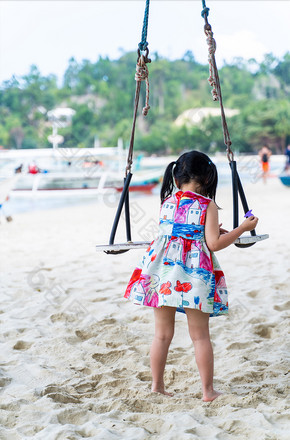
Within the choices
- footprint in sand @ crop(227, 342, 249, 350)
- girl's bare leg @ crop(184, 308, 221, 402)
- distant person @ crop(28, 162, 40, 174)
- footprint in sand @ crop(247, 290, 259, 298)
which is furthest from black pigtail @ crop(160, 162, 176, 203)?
distant person @ crop(28, 162, 40, 174)

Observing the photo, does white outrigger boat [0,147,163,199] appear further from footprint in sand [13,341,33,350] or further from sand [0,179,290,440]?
footprint in sand [13,341,33,350]

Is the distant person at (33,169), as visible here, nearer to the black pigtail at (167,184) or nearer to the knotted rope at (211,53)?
the knotted rope at (211,53)

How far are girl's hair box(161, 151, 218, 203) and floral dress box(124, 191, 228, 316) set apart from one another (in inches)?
1.5

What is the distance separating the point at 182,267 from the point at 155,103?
41.3 m

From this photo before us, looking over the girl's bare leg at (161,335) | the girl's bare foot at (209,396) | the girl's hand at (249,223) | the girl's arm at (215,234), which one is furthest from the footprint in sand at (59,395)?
the girl's hand at (249,223)

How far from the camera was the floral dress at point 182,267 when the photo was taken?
4.86 feet

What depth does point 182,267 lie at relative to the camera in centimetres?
150

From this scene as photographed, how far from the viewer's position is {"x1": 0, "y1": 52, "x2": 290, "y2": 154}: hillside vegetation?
3444 centimetres

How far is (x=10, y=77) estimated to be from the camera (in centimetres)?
4428

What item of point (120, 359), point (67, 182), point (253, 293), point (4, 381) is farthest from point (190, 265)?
point (67, 182)

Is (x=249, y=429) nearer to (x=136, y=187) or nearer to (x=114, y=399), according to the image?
(x=114, y=399)

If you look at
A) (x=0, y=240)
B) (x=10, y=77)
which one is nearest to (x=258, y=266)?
(x=0, y=240)

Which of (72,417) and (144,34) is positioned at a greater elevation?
(144,34)

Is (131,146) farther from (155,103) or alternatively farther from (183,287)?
(155,103)
